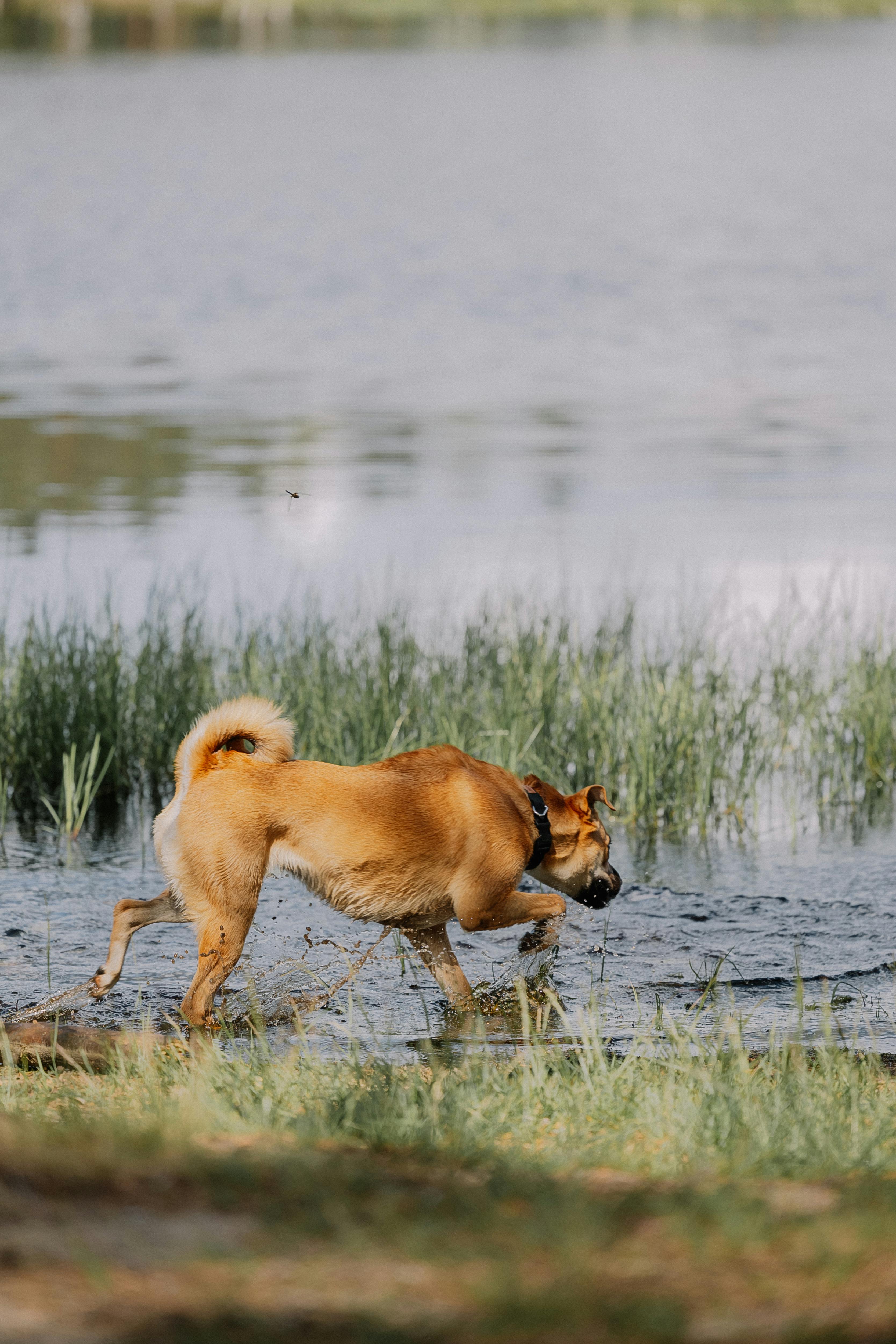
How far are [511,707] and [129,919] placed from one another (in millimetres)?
3707

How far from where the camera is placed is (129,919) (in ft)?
19.8

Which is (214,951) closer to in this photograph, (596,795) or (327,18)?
(596,795)

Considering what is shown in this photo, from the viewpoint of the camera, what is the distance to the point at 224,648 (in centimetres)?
1038

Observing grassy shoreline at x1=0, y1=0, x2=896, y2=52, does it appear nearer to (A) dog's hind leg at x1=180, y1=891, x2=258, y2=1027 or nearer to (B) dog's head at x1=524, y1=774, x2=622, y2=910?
(B) dog's head at x1=524, y1=774, x2=622, y2=910

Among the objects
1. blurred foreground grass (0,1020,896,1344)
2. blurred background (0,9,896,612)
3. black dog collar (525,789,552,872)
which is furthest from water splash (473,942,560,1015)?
blurred background (0,9,896,612)

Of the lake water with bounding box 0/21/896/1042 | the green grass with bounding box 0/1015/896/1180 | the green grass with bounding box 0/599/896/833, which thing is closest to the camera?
the green grass with bounding box 0/1015/896/1180

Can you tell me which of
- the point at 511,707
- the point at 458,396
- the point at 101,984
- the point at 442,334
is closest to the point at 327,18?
the point at 442,334

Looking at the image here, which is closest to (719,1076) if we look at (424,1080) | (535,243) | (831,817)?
(424,1080)

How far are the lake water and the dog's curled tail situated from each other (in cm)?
105

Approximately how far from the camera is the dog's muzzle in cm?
658

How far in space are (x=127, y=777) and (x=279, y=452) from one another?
9.89 m

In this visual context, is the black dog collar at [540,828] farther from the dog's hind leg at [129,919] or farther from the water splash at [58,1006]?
the water splash at [58,1006]

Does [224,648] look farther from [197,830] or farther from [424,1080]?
[424,1080]

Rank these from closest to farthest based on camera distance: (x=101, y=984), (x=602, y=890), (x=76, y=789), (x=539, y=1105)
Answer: (x=539, y=1105) → (x=101, y=984) → (x=602, y=890) → (x=76, y=789)
